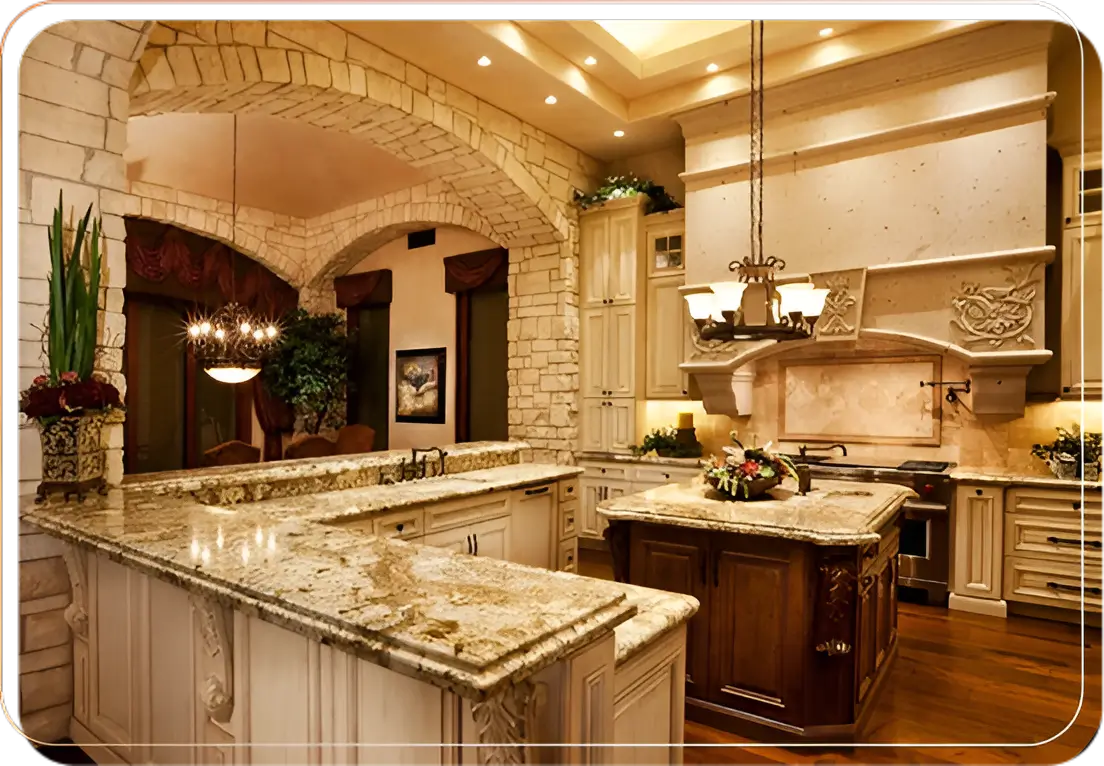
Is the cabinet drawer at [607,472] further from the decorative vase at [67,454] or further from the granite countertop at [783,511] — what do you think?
the decorative vase at [67,454]

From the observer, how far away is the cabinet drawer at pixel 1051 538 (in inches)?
140

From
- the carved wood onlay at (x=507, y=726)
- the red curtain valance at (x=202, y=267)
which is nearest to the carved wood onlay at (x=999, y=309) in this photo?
the carved wood onlay at (x=507, y=726)

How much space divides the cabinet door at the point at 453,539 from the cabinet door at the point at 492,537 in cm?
3

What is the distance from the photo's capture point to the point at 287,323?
23.7 ft

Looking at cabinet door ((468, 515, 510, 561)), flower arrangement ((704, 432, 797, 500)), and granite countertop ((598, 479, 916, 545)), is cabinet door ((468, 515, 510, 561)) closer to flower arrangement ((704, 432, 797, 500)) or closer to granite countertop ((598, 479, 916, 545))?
granite countertop ((598, 479, 916, 545))

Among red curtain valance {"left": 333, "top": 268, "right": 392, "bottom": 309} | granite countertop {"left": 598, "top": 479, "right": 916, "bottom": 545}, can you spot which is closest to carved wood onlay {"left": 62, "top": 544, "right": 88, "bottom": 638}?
granite countertop {"left": 598, "top": 479, "right": 916, "bottom": 545}

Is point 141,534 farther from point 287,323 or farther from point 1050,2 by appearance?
point 287,323

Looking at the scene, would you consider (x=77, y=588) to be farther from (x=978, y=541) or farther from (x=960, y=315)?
(x=960, y=315)

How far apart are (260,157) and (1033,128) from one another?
5822 millimetres

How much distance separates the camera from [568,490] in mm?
4152

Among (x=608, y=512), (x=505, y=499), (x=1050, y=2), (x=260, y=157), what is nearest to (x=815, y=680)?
(x=608, y=512)

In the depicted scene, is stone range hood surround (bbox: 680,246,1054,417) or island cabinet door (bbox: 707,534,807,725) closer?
island cabinet door (bbox: 707,534,807,725)

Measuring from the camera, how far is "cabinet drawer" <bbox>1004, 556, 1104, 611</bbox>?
11.7ft

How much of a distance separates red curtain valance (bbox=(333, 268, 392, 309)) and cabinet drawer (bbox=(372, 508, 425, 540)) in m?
4.70
